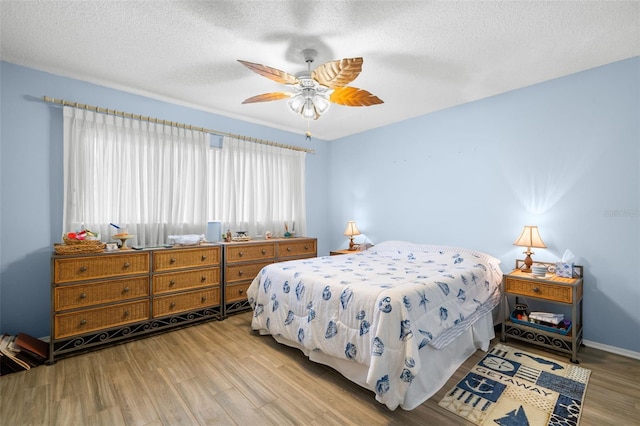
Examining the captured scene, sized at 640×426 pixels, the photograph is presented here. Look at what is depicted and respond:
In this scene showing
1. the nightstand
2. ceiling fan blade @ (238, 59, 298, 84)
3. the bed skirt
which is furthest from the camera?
the nightstand

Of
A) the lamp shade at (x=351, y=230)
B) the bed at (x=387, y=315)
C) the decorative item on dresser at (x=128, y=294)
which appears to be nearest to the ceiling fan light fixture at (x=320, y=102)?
the bed at (x=387, y=315)

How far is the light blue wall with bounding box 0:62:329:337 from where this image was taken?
106 inches

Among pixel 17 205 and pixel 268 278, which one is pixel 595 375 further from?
pixel 17 205

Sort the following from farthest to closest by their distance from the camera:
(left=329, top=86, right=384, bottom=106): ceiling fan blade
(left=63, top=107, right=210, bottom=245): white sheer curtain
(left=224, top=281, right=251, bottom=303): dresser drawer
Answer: (left=224, top=281, right=251, bottom=303): dresser drawer → (left=63, top=107, right=210, bottom=245): white sheer curtain → (left=329, top=86, right=384, bottom=106): ceiling fan blade

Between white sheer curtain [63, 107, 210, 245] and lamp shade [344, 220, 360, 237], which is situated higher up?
white sheer curtain [63, 107, 210, 245]

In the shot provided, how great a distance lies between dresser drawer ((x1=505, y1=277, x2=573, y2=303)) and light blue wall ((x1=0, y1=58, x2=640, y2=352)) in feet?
1.65

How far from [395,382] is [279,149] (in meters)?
3.73

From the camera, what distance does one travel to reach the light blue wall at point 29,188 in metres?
2.71

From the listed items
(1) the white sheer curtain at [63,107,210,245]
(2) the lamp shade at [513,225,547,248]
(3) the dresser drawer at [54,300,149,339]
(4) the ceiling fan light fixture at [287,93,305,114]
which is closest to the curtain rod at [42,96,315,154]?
(1) the white sheer curtain at [63,107,210,245]

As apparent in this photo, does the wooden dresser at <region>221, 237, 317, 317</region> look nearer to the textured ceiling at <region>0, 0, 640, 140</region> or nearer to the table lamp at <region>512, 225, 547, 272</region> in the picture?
the textured ceiling at <region>0, 0, 640, 140</region>

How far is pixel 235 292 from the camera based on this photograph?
3.74 m

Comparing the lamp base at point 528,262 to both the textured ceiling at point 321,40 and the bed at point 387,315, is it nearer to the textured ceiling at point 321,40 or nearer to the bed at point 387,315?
the bed at point 387,315

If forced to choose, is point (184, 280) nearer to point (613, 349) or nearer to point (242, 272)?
point (242, 272)

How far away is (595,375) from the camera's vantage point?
2.32m
